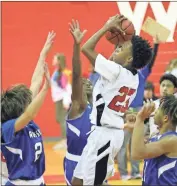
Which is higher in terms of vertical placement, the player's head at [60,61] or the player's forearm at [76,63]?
the player's forearm at [76,63]

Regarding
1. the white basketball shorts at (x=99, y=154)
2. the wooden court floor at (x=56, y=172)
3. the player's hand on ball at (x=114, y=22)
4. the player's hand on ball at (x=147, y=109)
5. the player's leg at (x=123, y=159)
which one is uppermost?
the player's hand on ball at (x=114, y=22)

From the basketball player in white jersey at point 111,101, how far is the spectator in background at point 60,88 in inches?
238

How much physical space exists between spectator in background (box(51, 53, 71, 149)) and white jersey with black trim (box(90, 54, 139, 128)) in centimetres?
606

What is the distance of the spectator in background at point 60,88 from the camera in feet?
34.8

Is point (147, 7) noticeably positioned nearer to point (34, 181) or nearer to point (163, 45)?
point (163, 45)

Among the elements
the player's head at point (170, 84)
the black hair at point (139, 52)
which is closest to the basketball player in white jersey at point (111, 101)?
the black hair at point (139, 52)

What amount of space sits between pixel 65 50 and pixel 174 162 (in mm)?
7536

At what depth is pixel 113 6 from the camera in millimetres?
10367

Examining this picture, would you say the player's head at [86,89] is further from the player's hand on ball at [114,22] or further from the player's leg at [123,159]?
the player's leg at [123,159]

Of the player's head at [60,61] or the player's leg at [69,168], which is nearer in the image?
the player's leg at [69,168]

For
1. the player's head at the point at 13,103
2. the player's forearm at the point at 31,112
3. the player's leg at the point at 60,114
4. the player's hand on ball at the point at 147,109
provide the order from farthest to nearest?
the player's leg at the point at 60,114
the player's head at the point at 13,103
the player's forearm at the point at 31,112
the player's hand on ball at the point at 147,109

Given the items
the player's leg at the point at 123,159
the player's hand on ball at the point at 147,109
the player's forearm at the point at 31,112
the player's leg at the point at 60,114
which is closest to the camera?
the player's hand on ball at the point at 147,109

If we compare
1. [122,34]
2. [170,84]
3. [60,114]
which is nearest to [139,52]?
[122,34]

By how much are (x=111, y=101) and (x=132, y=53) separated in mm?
449
